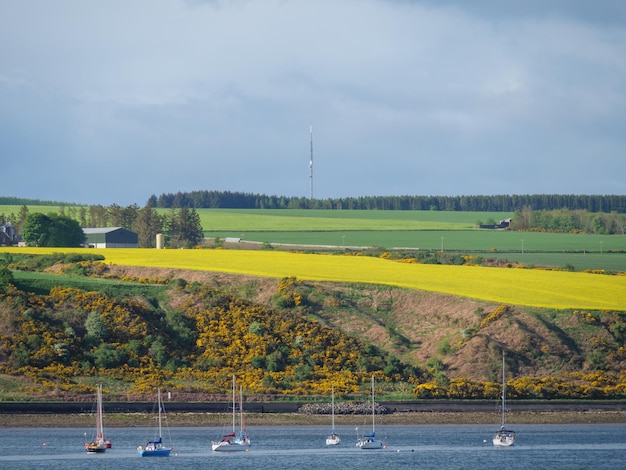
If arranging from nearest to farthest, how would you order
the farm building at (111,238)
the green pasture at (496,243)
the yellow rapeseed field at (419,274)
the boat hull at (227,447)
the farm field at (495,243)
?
the boat hull at (227,447), the yellow rapeseed field at (419,274), the farm field at (495,243), the green pasture at (496,243), the farm building at (111,238)

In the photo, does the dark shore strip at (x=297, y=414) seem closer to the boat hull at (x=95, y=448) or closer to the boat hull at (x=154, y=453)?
the boat hull at (x=95, y=448)

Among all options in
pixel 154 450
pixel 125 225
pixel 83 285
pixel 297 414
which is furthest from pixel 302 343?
pixel 125 225

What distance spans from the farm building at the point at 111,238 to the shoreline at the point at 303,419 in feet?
248

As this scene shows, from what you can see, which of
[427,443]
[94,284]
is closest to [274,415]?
[427,443]

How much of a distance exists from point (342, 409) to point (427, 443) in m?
12.8

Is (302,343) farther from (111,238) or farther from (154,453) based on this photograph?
(111,238)

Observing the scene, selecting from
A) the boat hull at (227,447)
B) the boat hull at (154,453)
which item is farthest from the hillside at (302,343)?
the boat hull at (154,453)

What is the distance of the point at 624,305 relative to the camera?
116m

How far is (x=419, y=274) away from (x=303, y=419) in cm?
3621

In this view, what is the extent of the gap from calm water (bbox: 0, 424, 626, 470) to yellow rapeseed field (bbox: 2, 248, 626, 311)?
25.5m

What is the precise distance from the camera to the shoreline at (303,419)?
90438 mm

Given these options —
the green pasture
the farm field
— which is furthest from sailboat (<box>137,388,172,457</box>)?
the green pasture

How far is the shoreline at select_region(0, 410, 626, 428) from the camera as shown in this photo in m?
90.4

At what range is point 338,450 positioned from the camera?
268 feet
